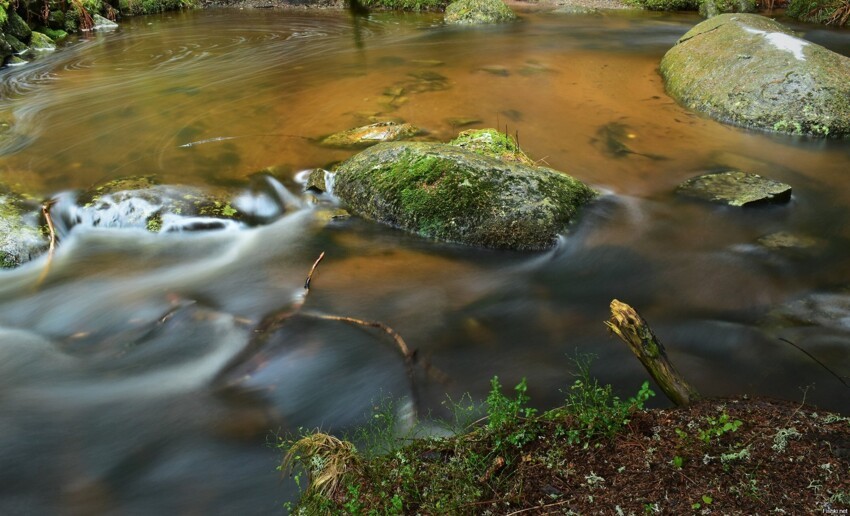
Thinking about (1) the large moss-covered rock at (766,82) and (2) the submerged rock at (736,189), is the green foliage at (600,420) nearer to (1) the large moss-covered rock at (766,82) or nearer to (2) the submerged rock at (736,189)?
(2) the submerged rock at (736,189)

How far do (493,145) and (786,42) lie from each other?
4.93m

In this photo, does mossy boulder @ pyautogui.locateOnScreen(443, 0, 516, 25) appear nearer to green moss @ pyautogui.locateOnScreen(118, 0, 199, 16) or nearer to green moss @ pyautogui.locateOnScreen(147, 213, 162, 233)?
green moss @ pyautogui.locateOnScreen(118, 0, 199, 16)

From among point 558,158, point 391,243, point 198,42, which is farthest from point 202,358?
point 198,42

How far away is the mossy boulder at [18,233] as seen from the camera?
5.17 metres

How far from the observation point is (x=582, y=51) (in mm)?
11773

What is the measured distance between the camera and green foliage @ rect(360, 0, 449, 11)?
17.2m

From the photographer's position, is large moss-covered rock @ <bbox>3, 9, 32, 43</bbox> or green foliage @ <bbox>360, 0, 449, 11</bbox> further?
green foliage @ <bbox>360, 0, 449, 11</bbox>

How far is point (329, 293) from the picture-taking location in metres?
4.64

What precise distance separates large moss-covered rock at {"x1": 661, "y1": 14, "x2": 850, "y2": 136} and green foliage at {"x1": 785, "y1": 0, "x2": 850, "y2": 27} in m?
6.00

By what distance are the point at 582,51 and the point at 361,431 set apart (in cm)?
1044

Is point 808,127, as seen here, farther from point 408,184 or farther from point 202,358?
point 202,358

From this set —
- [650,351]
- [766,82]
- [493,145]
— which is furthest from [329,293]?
[766,82]

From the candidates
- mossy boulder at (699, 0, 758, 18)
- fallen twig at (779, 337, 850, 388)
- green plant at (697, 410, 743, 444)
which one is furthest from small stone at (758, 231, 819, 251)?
mossy boulder at (699, 0, 758, 18)

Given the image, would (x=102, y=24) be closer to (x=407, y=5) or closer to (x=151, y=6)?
(x=151, y=6)
